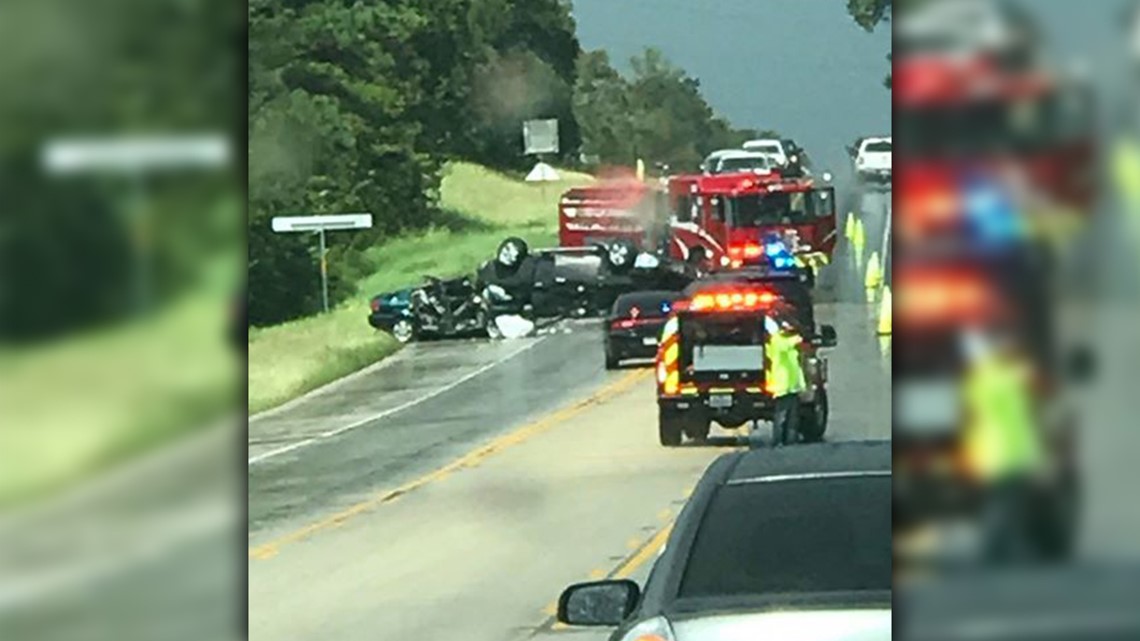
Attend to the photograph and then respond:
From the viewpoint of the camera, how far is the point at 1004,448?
2.94m

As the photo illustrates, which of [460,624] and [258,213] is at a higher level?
[258,213]

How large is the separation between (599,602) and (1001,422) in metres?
1.57

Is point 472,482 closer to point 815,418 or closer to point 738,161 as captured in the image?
point 815,418

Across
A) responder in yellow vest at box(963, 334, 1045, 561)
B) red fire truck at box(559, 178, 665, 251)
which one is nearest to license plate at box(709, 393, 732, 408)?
red fire truck at box(559, 178, 665, 251)

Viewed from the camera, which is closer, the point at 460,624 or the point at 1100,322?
the point at 1100,322

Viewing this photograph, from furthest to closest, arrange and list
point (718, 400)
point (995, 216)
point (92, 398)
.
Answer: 1. point (718, 400)
2. point (92, 398)
3. point (995, 216)

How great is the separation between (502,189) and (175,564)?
1.26 m

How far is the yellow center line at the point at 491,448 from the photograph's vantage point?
465cm

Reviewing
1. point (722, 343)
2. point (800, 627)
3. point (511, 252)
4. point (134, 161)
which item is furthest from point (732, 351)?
point (134, 161)

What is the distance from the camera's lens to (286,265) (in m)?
4.51

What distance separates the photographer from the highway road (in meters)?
4.47

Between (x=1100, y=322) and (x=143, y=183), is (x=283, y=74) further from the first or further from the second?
(x=1100, y=322)

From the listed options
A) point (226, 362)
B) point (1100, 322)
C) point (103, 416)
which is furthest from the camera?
point (226, 362)

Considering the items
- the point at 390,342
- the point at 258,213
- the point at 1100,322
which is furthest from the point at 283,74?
the point at 1100,322
